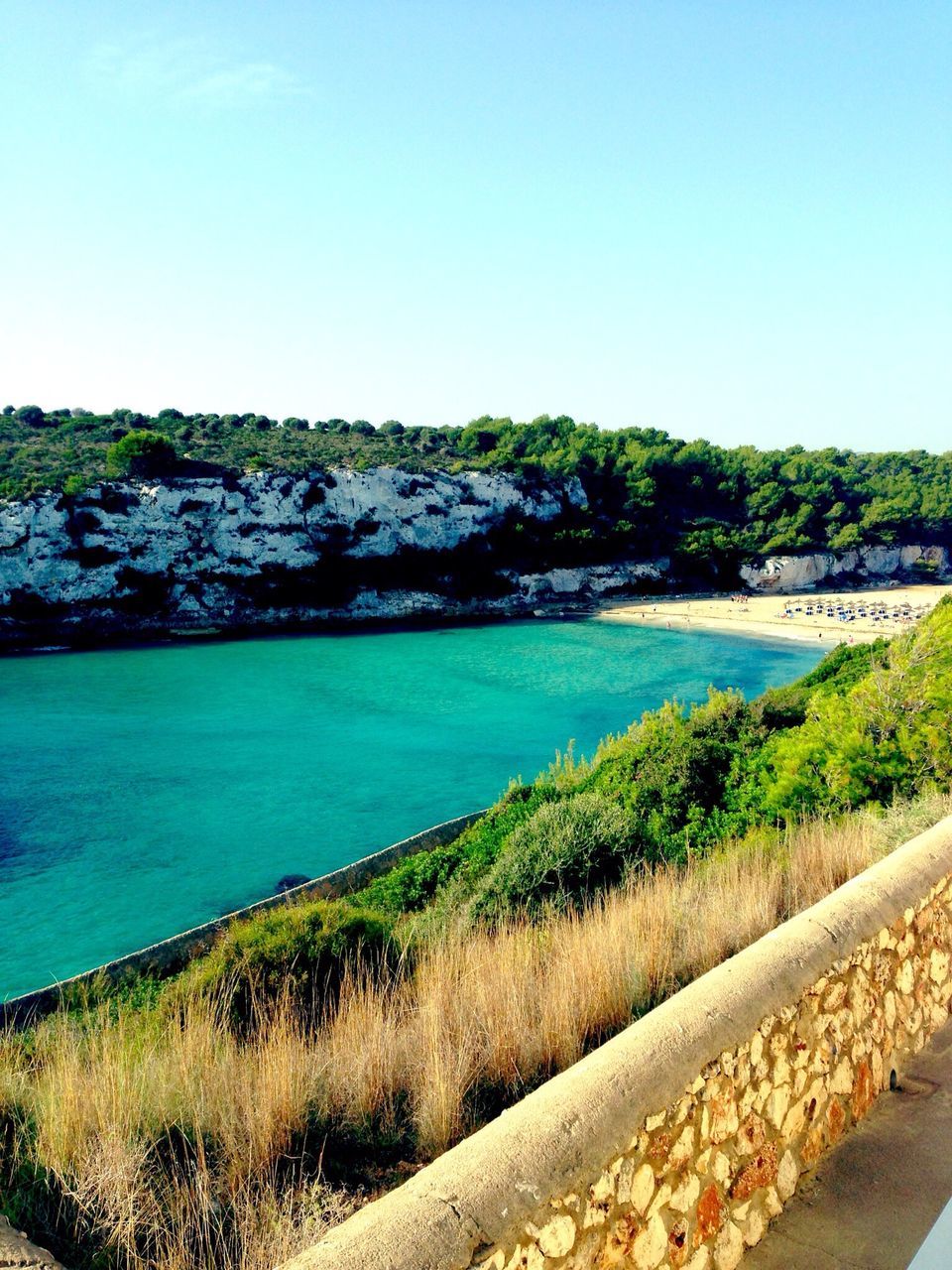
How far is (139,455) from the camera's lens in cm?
5322

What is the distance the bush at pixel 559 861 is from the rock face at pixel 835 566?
6441 centimetres

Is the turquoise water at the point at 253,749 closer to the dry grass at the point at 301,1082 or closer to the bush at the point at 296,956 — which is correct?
the bush at the point at 296,956

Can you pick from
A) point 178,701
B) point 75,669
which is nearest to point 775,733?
point 178,701

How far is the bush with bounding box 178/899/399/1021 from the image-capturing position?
586 cm

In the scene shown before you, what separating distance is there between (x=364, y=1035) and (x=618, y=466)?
72990 millimetres

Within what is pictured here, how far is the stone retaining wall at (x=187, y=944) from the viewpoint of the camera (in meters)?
9.57

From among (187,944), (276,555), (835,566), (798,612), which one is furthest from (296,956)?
(835,566)

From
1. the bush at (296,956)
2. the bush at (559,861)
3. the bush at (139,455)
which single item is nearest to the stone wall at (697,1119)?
the bush at (296,956)

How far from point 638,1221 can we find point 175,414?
74527 mm

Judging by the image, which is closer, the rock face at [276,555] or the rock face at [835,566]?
the rock face at [276,555]

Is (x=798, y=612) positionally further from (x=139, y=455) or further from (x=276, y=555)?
(x=139, y=455)

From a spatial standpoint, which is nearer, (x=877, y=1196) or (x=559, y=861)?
(x=877, y=1196)

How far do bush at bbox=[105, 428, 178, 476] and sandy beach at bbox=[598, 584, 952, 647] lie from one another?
31.7 metres

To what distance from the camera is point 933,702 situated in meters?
7.63
